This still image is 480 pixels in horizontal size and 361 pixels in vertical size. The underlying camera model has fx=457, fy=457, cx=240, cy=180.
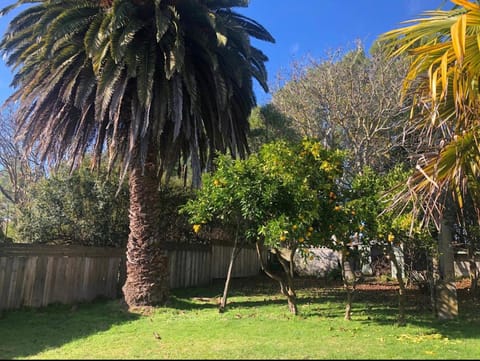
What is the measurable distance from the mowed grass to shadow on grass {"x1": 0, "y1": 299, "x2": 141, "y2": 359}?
0.06ft

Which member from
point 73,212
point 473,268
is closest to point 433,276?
point 473,268

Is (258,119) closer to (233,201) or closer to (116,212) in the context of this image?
(116,212)

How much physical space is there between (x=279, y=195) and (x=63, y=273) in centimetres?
602

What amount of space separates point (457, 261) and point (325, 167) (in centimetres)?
1038

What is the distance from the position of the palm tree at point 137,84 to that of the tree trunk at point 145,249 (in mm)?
24

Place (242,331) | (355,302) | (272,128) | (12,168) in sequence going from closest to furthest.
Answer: (242,331) → (355,302) → (272,128) → (12,168)

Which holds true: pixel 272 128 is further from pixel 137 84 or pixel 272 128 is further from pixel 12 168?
pixel 12 168

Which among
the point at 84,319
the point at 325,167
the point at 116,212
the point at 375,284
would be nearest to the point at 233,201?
the point at 325,167

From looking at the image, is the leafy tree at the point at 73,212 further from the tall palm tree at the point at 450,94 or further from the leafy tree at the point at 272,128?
the tall palm tree at the point at 450,94

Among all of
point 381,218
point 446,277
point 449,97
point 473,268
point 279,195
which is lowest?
point 446,277

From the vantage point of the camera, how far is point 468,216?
1220 centimetres

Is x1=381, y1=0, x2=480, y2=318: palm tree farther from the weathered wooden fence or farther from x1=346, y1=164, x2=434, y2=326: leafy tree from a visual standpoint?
the weathered wooden fence

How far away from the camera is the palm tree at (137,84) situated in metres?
10.6

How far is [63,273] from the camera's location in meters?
11.1
